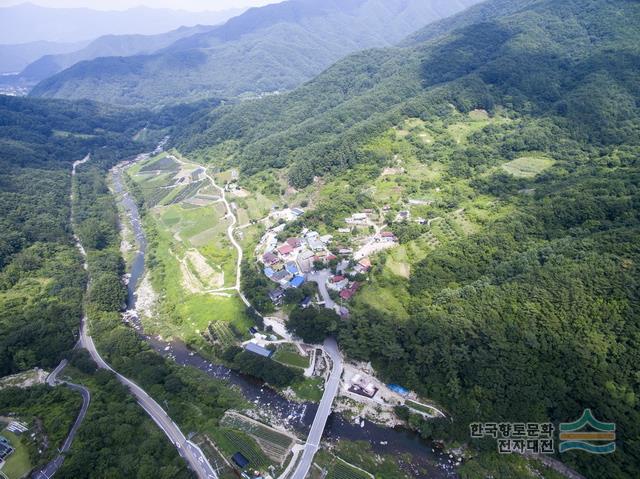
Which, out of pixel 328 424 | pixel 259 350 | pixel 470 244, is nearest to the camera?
pixel 328 424

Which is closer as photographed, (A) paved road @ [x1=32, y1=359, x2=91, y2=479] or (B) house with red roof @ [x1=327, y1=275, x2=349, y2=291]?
(A) paved road @ [x1=32, y1=359, x2=91, y2=479]

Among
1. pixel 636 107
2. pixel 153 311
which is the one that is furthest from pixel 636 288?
pixel 636 107

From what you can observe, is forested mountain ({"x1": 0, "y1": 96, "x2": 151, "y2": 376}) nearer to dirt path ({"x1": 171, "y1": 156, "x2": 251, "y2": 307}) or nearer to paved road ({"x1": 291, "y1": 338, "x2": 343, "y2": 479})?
dirt path ({"x1": 171, "y1": 156, "x2": 251, "y2": 307})

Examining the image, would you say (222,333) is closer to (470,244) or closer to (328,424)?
(328,424)

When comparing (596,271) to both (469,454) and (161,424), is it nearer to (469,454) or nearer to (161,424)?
(469,454)

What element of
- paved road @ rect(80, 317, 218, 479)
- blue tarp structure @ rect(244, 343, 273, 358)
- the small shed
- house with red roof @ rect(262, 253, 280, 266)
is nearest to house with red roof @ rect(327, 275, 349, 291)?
house with red roof @ rect(262, 253, 280, 266)

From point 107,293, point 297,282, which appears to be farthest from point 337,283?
point 107,293
